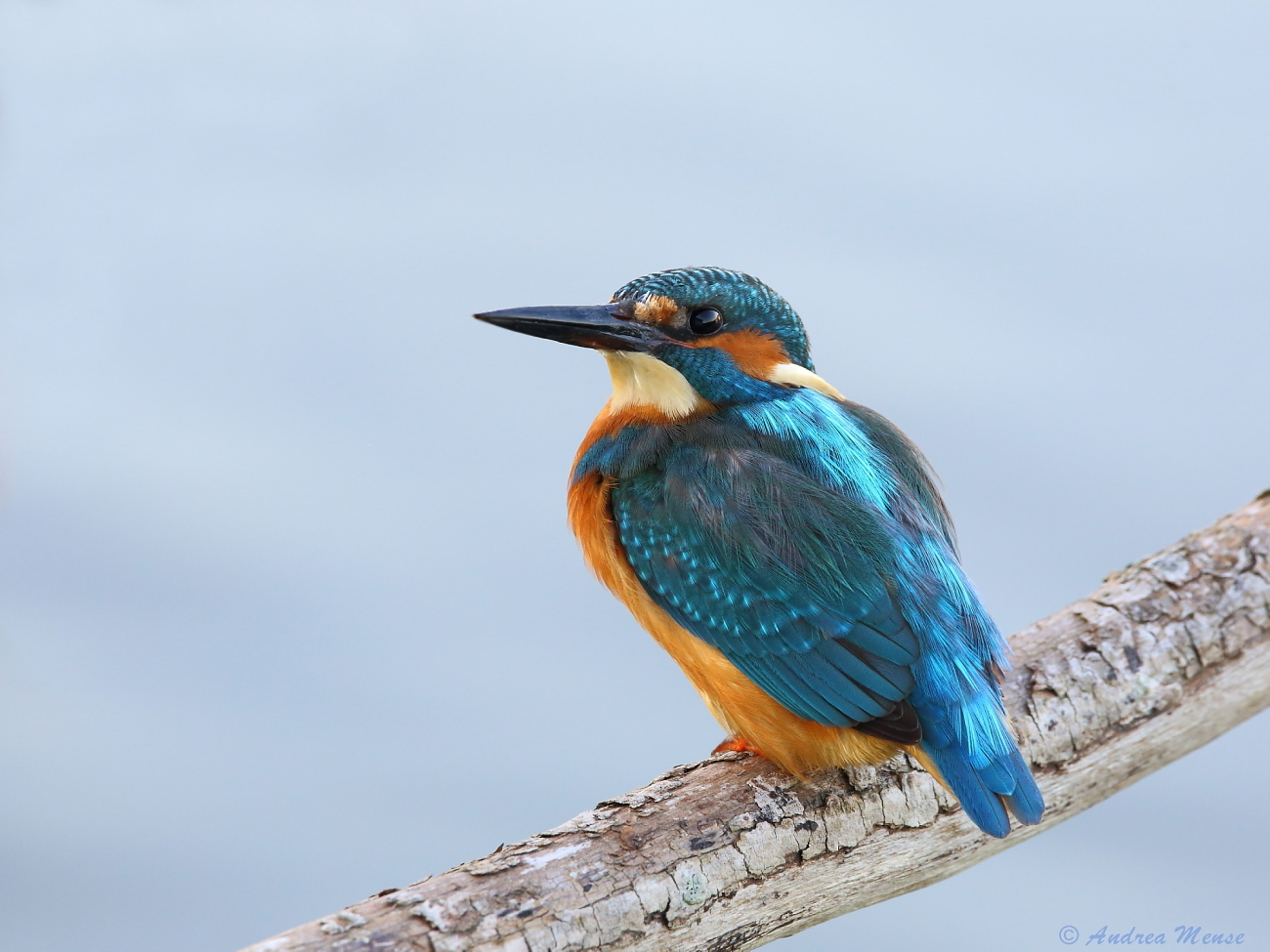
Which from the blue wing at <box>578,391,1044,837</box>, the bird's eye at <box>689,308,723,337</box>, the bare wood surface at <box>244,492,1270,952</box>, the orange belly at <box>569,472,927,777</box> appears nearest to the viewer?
the bare wood surface at <box>244,492,1270,952</box>

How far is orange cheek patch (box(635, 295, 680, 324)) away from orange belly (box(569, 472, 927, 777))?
0.34 meters

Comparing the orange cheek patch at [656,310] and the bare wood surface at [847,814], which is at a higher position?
the orange cheek patch at [656,310]

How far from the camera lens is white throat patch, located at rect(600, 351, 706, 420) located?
2277mm

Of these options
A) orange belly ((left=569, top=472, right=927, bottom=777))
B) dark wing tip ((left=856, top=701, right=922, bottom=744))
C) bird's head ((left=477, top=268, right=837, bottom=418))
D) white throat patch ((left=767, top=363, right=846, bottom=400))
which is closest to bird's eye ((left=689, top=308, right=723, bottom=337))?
bird's head ((left=477, top=268, right=837, bottom=418))

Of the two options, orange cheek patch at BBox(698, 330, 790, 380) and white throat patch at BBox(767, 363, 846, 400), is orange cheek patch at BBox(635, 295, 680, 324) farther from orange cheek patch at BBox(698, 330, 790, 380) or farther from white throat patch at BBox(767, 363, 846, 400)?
white throat patch at BBox(767, 363, 846, 400)

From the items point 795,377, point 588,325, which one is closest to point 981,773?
point 795,377

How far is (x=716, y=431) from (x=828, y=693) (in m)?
0.56

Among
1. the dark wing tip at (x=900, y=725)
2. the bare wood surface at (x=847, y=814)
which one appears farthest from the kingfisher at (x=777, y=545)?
the bare wood surface at (x=847, y=814)

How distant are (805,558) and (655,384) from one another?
0.49 meters

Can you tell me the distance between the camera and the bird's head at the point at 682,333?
2.25 metres

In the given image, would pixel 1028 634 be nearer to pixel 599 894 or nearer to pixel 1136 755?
pixel 1136 755

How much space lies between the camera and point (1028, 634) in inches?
109

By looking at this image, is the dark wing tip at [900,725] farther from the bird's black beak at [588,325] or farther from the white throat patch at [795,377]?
the bird's black beak at [588,325]

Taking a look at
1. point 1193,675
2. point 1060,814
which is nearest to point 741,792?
point 1060,814
